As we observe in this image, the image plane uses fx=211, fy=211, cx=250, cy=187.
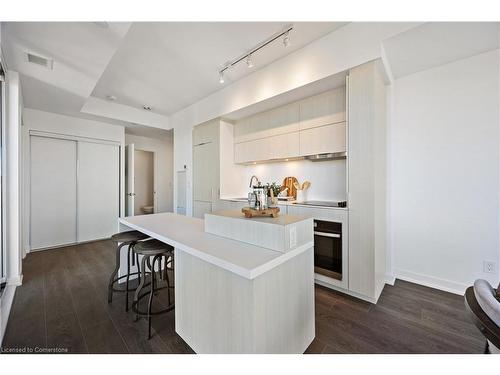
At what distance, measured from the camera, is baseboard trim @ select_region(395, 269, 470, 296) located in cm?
219

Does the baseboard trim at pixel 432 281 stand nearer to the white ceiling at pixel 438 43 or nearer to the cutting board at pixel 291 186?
the cutting board at pixel 291 186

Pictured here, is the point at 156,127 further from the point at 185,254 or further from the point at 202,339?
the point at 202,339

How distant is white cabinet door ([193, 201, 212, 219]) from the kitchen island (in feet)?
7.29

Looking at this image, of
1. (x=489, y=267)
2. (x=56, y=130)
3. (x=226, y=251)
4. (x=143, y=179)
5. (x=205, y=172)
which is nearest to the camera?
(x=226, y=251)

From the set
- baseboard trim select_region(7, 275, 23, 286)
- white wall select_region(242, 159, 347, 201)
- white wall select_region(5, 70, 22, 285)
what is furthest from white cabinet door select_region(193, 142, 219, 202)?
baseboard trim select_region(7, 275, 23, 286)

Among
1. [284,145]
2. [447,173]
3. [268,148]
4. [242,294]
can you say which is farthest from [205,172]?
[447,173]

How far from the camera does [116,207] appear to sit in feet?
14.7

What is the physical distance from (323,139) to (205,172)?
7.18 feet

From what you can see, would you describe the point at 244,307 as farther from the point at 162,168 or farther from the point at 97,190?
the point at 162,168

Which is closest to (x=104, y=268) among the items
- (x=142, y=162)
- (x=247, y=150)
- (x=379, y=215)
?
(x=247, y=150)

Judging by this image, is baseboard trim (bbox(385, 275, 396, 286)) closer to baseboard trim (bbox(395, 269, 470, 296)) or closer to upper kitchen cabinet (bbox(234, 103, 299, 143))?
baseboard trim (bbox(395, 269, 470, 296))

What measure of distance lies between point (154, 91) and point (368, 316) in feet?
13.6

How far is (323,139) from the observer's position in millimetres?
2600

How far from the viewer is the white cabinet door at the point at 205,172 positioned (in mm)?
3711
